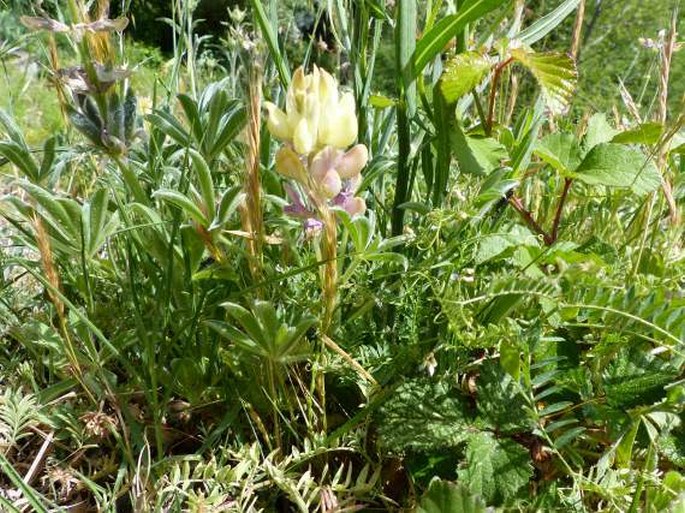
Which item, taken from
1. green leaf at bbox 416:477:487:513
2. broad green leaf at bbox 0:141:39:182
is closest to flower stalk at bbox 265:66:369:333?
green leaf at bbox 416:477:487:513

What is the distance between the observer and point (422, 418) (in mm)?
735

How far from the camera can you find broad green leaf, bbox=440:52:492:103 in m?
0.72

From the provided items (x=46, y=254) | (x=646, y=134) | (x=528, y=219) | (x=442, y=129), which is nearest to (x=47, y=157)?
(x=46, y=254)

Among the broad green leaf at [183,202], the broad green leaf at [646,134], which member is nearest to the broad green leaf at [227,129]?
the broad green leaf at [183,202]

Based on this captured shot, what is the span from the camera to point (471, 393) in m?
0.86

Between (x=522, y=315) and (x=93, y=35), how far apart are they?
0.53m

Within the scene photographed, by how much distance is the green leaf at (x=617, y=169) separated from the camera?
803 millimetres

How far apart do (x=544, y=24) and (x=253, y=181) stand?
0.47 metres

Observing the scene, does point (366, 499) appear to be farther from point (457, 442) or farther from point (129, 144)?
point (129, 144)

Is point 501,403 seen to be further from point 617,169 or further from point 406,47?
point 406,47

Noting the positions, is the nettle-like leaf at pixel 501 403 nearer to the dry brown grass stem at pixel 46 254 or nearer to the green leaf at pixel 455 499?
the green leaf at pixel 455 499

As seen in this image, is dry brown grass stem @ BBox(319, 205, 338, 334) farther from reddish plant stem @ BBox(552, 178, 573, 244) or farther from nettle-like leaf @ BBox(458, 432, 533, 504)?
reddish plant stem @ BBox(552, 178, 573, 244)

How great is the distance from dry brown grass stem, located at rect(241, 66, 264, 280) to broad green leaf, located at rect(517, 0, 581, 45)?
40 cm

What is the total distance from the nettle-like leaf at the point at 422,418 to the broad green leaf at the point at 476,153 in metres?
0.23
